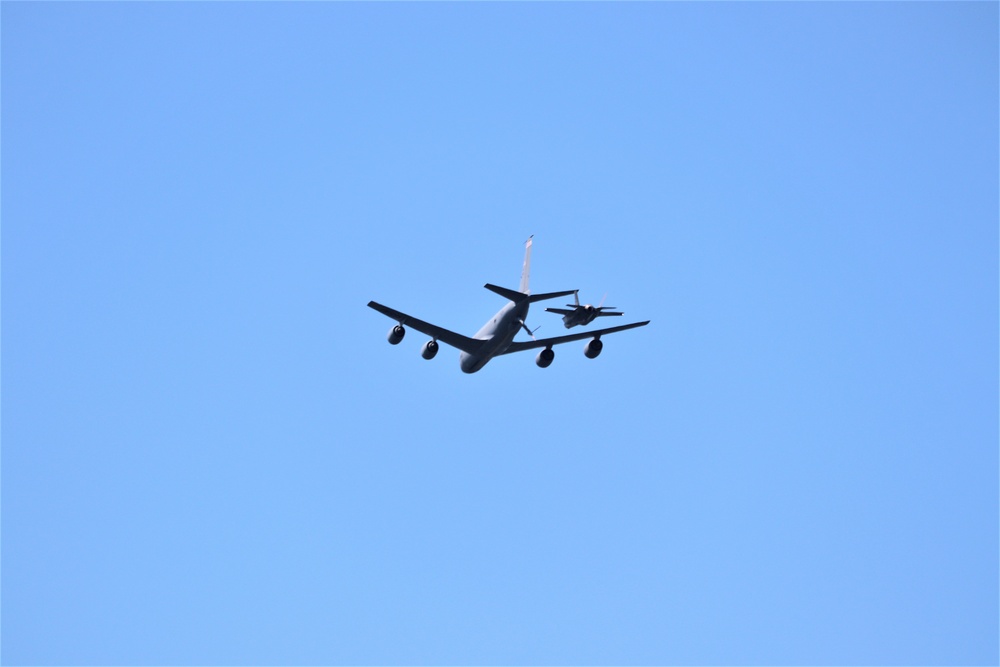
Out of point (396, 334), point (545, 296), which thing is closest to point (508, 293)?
point (545, 296)

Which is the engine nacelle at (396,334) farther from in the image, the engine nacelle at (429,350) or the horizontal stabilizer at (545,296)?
the horizontal stabilizer at (545,296)

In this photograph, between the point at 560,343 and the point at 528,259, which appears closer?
the point at 528,259

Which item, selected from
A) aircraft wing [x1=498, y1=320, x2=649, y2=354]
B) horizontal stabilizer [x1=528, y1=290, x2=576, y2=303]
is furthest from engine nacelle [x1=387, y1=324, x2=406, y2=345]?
horizontal stabilizer [x1=528, y1=290, x2=576, y2=303]

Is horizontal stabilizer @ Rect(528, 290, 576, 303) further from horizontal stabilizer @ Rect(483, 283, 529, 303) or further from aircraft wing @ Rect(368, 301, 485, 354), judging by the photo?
aircraft wing @ Rect(368, 301, 485, 354)

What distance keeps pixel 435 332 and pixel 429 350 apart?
1.13 meters

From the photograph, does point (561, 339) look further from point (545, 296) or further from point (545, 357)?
point (545, 296)

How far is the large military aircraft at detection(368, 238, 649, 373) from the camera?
6625 centimetres

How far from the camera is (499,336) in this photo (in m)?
67.8

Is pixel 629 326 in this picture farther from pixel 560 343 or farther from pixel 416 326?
pixel 416 326

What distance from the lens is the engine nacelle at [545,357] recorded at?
72.6m

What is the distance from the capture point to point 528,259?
222 feet

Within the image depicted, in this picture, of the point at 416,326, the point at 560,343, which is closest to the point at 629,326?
the point at 560,343

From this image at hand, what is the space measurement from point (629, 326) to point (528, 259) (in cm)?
Answer: 793

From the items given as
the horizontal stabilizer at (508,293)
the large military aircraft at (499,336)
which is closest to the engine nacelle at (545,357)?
the large military aircraft at (499,336)
